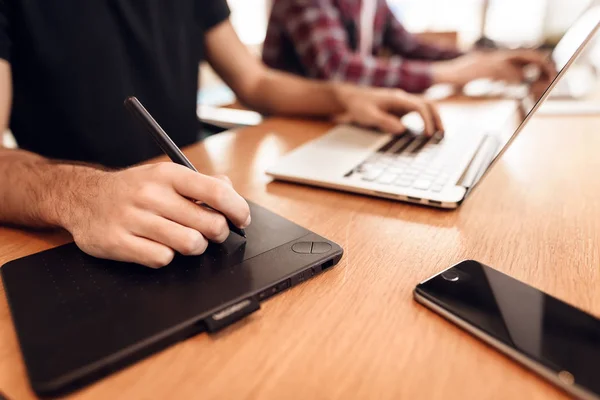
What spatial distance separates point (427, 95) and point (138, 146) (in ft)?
2.40

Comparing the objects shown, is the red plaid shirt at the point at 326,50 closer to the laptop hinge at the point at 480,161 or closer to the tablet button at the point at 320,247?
the laptop hinge at the point at 480,161

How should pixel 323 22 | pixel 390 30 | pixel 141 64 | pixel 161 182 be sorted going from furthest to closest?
pixel 390 30 < pixel 323 22 < pixel 141 64 < pixel 161 182

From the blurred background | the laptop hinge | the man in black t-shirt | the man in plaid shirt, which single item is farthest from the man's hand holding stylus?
the blurred background

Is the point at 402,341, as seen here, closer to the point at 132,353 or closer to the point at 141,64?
the point at 132,353

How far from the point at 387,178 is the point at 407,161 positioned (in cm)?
7

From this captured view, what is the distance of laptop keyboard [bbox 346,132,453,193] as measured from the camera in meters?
0.55

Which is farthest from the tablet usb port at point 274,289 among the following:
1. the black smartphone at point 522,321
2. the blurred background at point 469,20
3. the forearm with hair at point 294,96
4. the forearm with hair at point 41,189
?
the blurred background at point 469,20

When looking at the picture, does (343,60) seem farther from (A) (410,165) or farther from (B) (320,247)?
(B) (320,247)

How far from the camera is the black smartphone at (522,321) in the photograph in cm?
27

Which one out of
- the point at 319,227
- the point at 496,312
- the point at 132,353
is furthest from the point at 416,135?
the point at 132,353

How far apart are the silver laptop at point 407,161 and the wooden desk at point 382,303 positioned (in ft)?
0.06

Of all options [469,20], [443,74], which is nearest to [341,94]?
[443,74]

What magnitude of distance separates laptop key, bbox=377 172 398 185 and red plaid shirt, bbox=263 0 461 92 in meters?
0.58

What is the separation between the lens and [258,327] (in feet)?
1.11
